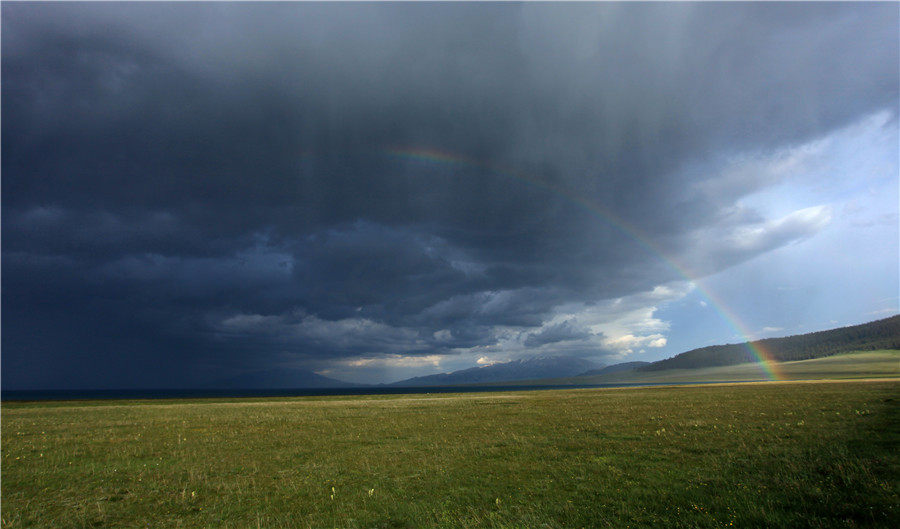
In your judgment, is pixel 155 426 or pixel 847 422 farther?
pixel 155 426

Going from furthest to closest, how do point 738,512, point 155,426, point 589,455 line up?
1. point 155,426
2. point 589,455
3. point 738,512

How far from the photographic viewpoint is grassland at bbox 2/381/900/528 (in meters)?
13.0

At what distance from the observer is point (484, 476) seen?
58.8ft

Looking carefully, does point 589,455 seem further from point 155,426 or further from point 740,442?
point 155,426

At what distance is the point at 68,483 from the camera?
18.2 meters

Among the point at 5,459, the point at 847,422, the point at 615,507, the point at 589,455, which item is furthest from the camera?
→ the point at 847,422

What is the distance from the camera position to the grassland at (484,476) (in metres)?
13.0

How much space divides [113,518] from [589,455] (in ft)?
64.3

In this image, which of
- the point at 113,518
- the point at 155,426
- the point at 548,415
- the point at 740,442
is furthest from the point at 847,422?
the point at 155,426

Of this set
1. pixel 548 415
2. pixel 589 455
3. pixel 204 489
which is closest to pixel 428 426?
pixel 548 415

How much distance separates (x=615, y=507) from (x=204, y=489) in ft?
52.9

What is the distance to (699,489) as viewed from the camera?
14.5m

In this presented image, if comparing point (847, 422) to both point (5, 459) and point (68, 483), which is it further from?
point (5, 459)

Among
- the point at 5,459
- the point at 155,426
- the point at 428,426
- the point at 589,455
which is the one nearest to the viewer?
the point at 589,455
